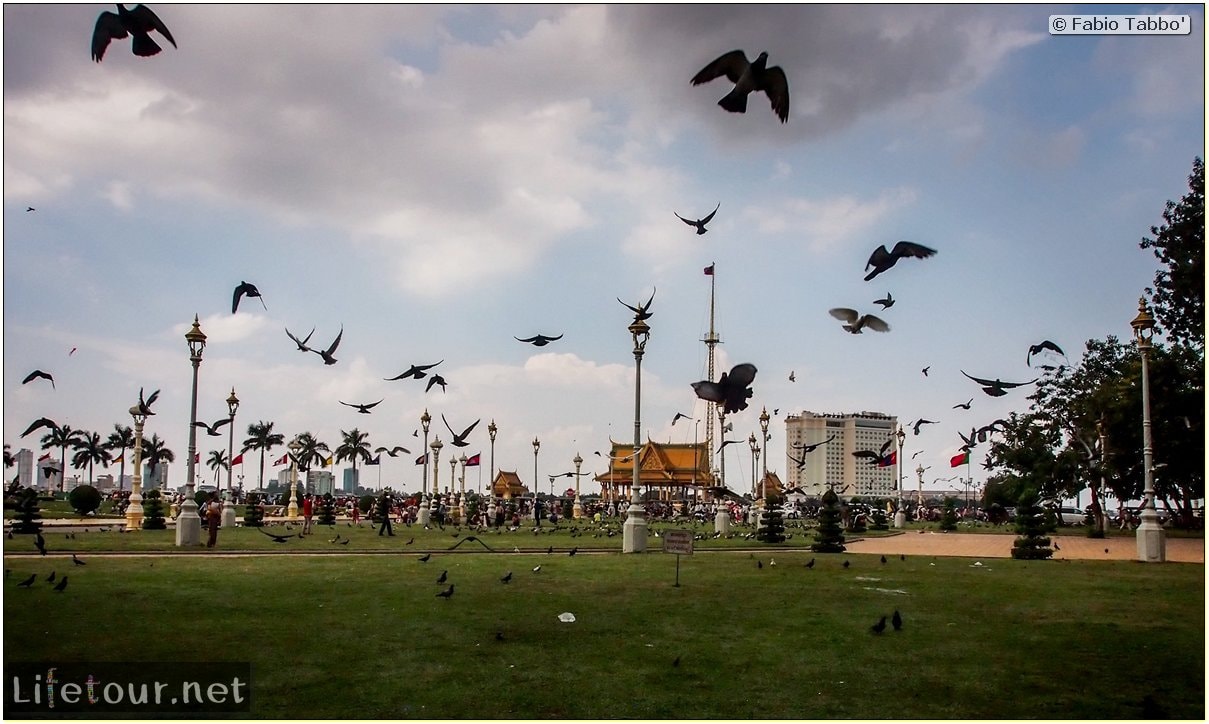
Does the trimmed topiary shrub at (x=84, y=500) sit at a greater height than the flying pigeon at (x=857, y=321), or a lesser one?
lesser

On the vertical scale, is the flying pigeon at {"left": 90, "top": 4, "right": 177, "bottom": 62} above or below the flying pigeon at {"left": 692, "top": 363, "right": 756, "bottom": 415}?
above

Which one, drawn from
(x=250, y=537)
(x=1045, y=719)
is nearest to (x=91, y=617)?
(x=1045, y=719)

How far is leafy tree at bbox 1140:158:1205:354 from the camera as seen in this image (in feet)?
121

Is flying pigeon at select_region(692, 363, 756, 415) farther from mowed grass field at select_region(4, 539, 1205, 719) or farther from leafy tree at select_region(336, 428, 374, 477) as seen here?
leafy tree at select_region(336, 428, 374, 477)

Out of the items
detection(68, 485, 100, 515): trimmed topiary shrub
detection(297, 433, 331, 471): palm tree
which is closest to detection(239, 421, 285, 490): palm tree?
detection(297, 433, 331, 471): palm tree

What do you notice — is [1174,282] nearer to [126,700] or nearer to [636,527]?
[636,527]

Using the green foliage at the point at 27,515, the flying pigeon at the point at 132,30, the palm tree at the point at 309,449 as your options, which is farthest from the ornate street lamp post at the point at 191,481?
the palm tree at the point at 309,449

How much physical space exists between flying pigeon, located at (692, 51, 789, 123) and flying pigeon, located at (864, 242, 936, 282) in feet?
11.7

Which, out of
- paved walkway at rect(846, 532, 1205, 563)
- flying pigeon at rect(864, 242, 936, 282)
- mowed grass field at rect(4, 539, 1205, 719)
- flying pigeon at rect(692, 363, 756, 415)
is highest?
flying pigeon at rect(864, 242, 936, 282)

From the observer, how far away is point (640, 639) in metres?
11.8

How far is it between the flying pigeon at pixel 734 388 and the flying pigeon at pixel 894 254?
2.68 m

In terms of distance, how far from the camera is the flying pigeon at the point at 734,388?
16.5 meters

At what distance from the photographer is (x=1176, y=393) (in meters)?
40.4

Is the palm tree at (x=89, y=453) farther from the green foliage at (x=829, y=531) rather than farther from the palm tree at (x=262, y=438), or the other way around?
the green foliage at (x=829, y=531)
